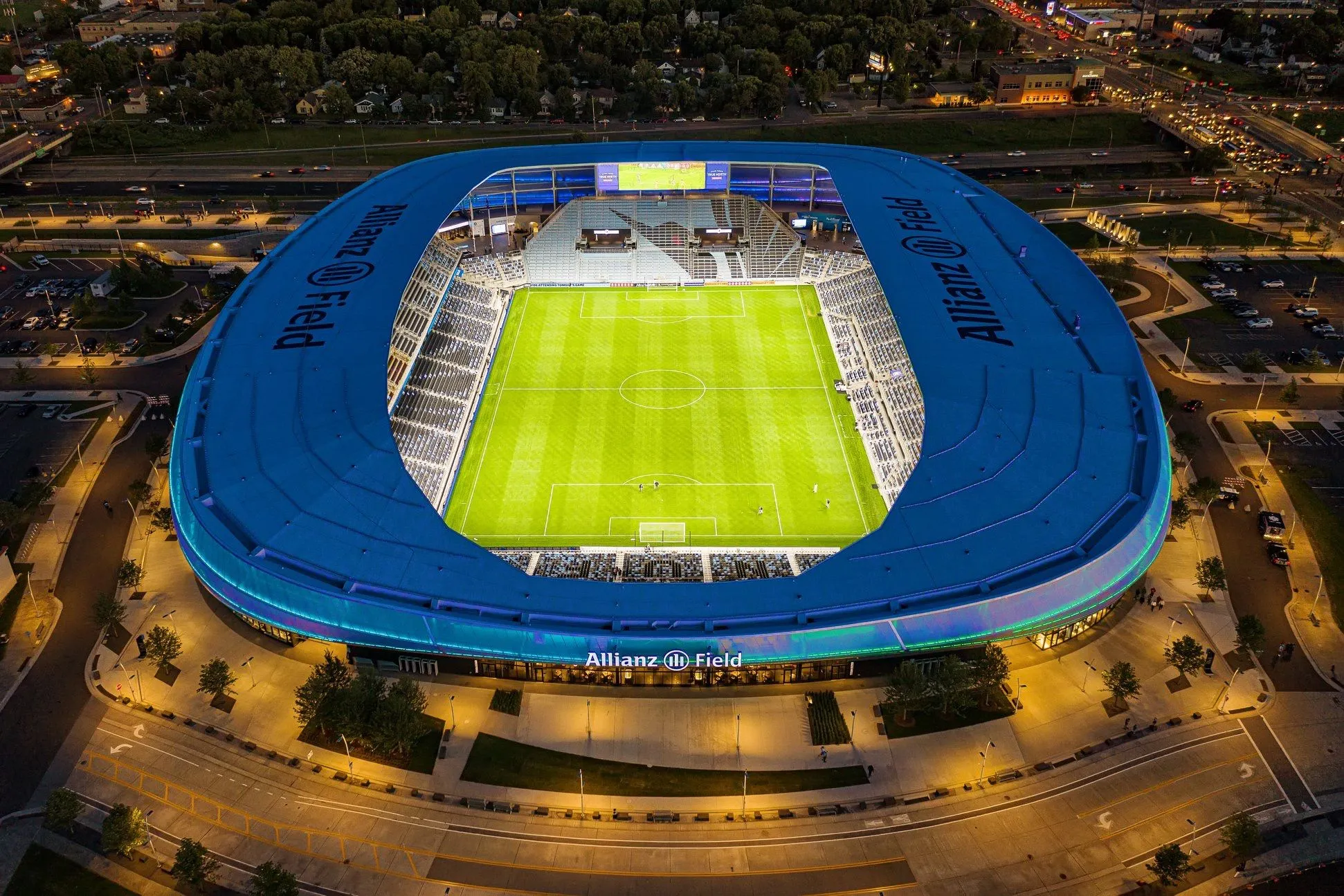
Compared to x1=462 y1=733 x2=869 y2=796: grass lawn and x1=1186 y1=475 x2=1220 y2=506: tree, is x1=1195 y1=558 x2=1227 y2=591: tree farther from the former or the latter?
x1=462 y1=733 x2=869 y2=796: grass lawn

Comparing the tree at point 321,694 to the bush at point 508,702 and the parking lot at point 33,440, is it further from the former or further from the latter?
the parking lot at point 33,440

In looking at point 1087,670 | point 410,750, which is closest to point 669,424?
point 410,750

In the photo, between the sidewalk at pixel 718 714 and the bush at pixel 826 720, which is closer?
the sidewalk at pixel 718 714

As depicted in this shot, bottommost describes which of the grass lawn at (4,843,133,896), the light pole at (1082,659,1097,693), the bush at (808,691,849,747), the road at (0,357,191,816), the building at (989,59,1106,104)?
the road at (0,357,191,816)

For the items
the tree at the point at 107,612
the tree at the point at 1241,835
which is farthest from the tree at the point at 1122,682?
the tree at the point at 107,612

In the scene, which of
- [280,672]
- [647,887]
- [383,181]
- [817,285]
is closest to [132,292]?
[383,181]

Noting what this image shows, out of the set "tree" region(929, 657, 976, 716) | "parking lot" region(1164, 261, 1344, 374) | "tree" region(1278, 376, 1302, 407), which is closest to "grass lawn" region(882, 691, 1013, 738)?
"tree" region(929, 657, 976, 716)
